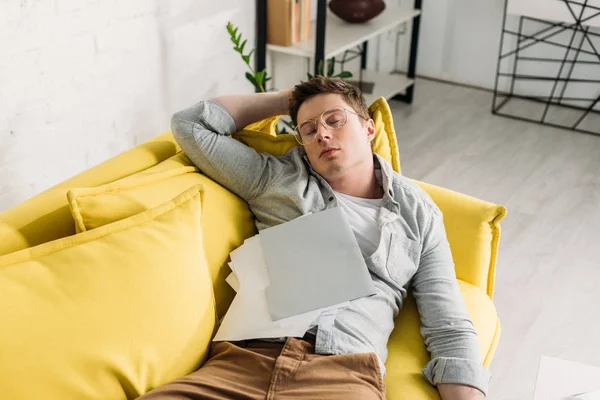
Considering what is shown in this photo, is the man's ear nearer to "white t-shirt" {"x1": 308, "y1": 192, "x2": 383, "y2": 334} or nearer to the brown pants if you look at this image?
"white t-shirt" {"x1": 308, "y1": 192, "x2": 383, "y2": 334}

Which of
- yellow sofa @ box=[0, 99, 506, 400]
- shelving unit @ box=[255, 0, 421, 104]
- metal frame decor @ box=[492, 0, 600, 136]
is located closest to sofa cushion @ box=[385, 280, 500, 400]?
yellow sofa @ box=[0, 99, 506, 400]

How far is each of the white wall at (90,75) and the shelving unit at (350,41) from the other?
9.3 inches

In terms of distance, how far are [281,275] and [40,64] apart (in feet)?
3.85

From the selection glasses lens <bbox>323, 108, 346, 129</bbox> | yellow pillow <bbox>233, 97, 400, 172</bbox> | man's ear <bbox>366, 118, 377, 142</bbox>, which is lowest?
yellow pillow <bbox>233, 97, 400, 172</bbox>

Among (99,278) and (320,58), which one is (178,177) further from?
(320,58)

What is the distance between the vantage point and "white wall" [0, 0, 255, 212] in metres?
2.16

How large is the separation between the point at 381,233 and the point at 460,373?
36cm

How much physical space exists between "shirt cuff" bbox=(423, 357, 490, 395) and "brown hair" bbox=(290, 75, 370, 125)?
0.66 m

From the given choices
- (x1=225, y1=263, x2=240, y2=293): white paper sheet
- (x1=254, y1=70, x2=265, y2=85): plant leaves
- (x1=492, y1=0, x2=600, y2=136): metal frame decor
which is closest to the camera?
(x1=225, y1=263, x2=240, y2=293): white paper sheet

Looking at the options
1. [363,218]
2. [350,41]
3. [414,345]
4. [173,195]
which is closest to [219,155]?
[173,195]

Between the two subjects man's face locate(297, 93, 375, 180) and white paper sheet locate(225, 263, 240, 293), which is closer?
white paper sheet locate(225, 263, 240, 293)

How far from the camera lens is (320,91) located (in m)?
1.75

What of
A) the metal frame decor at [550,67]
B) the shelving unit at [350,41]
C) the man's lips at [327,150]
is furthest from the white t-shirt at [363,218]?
the metal frame decor at [550,67]

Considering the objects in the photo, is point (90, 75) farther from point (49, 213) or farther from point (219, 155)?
point (49, 213)
